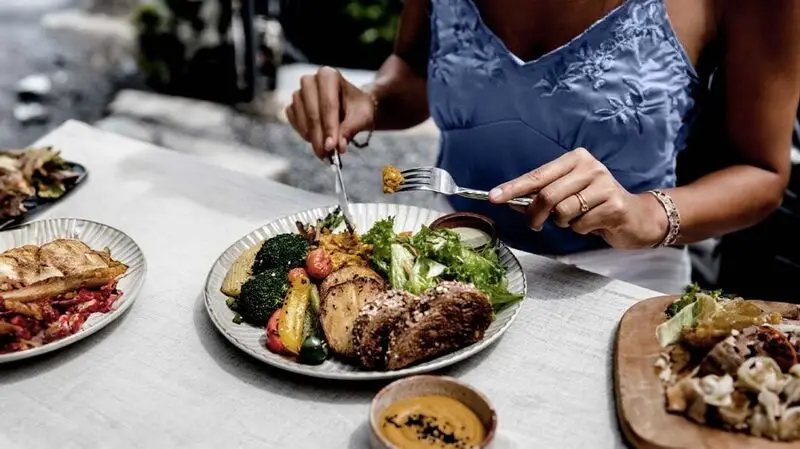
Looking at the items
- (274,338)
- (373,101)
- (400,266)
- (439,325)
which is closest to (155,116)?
(373,101)

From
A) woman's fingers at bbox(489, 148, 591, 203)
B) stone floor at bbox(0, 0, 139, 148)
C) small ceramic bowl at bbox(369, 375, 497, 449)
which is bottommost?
stone floor at bbox(0, 0, 139, 148)

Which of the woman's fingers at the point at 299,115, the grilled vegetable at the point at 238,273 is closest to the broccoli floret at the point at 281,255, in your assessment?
the grilled vegetable at the point at 238,273

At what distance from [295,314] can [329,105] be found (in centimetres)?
91

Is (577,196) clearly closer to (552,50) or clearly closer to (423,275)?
(423,275)

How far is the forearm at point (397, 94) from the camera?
2875 millimetres

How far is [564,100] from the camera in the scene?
2297 mm

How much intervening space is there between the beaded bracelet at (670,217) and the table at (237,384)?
0.65 feet

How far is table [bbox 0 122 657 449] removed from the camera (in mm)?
1511

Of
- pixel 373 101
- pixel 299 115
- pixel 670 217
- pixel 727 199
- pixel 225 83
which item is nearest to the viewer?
pixel 670 217

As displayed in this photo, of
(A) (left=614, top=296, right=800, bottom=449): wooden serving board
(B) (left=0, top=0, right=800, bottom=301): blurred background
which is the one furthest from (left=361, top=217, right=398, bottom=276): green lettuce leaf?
(B) (left=0, top=0, right=800, bottom=301): blurred background

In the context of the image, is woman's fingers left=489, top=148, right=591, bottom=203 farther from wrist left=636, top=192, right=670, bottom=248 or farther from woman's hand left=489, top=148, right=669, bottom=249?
wrist left=636, top=192, right=670, bottom=248

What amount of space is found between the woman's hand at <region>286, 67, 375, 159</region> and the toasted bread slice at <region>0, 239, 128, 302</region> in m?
0.77

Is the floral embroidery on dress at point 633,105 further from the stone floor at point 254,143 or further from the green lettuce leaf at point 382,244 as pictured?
the stone floor at point 254,143

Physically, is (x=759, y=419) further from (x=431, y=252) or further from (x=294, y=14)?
(x=294, y=14)
